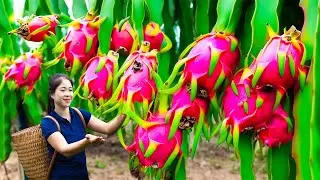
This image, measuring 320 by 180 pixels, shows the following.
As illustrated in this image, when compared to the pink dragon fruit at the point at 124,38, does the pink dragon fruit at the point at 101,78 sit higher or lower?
lower

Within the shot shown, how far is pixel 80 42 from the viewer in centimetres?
158

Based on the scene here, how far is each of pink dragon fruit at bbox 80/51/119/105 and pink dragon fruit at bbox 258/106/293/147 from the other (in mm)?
436

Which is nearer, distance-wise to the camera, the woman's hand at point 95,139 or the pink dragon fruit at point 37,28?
the woman's hand at point 95,139

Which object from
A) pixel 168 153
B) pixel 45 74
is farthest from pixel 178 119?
pixel 45 74

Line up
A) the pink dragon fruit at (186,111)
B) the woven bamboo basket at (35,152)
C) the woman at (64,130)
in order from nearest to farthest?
the pink dragon fruit at (186,111) < the woman at (64,130) < the woven bamboo basket at (35,152)

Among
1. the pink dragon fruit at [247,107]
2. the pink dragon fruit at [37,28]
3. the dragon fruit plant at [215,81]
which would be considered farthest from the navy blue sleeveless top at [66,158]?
the pink dragon fruit at [247,107]

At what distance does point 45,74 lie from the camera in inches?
95.3

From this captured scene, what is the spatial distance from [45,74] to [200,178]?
2.94 metres

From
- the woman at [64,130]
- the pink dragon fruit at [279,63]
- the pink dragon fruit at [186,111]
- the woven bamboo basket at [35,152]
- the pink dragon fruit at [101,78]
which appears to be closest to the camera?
the pink dragon fruit at [279,63]

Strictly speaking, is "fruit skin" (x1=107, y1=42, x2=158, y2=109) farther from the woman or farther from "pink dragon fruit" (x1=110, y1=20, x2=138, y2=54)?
the woman

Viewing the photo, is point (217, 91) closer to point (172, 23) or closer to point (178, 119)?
point (178, 119)

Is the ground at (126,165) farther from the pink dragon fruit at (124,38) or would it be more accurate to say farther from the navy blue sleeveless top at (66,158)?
the pink dragon fruit at (124,38)

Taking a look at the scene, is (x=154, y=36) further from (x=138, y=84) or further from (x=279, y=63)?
(x=279, y=63)

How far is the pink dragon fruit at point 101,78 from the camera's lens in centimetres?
147
